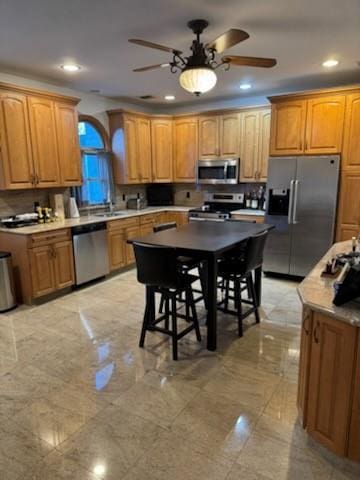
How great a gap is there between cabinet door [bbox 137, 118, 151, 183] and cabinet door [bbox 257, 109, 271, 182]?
189 centimetres

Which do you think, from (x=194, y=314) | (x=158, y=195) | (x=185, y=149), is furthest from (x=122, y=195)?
(x=194, y=314)

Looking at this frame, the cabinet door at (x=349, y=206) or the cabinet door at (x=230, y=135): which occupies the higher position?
the cabinet door at (x=230, y=135)

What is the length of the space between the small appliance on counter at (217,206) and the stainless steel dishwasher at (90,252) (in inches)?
64.5

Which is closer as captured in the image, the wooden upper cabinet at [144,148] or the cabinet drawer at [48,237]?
the cabinet drawer at [48,237]

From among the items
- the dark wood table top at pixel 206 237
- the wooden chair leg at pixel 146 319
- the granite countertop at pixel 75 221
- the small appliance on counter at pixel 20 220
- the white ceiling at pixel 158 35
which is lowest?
the wooden chair leg at pixel 146 319

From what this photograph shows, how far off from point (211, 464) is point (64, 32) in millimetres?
3400

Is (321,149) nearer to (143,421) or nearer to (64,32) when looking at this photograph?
(64,32)

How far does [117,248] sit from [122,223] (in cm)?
38

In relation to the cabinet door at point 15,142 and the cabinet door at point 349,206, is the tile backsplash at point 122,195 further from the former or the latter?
the cabinet door at point 349,206

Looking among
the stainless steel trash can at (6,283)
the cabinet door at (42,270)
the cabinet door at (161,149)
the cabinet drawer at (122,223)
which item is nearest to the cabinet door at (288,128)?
the cabinet door at (161,149)

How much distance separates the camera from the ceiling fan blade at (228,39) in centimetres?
226

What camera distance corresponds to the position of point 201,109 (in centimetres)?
599

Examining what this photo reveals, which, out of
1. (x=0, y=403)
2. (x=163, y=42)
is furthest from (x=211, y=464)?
(x=163, y=42)

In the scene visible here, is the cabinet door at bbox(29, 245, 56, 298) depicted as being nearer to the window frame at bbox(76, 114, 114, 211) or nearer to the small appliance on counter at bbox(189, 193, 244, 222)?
the window frame at bbox(76, 114, 114, 211)
